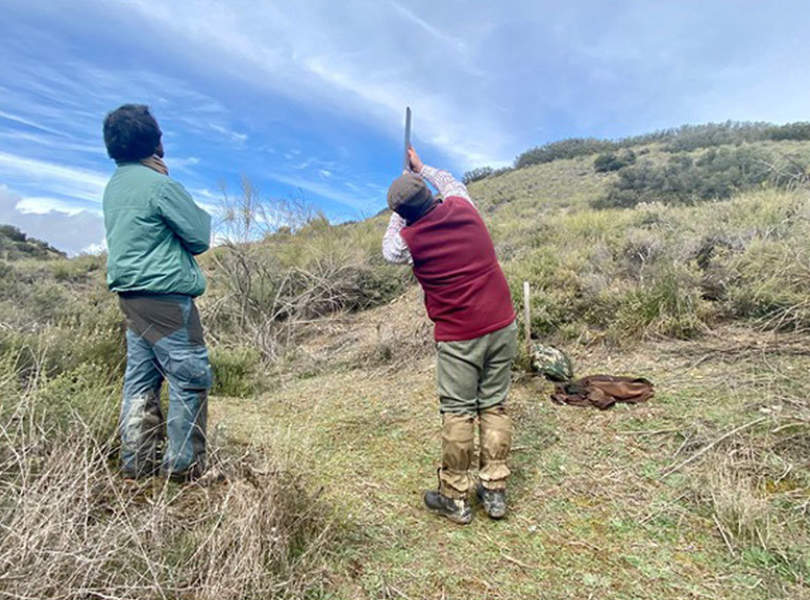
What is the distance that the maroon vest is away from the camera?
2652 mm

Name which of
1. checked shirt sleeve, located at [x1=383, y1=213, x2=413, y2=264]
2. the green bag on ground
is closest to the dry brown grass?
checked shirt sleeve, located at [x1=383, y1=213, x2=413, y2=264]

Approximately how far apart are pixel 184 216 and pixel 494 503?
2.24 metres

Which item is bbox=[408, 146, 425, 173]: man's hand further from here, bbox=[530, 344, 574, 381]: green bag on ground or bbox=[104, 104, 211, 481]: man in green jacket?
bbox=[530, 344, 574, 381]: green bag on ground

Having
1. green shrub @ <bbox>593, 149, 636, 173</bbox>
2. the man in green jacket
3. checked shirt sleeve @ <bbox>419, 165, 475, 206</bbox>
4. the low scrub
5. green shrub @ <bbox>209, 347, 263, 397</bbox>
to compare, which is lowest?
green shrub @ <bbox>209, 347, 263, 397</bbox>

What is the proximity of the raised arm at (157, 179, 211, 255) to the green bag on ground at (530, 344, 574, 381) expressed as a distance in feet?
10.7

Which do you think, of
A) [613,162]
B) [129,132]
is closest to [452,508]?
[129,132]

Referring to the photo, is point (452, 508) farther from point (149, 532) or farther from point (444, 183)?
point (444, 183)

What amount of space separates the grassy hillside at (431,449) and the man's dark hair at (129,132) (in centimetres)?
117

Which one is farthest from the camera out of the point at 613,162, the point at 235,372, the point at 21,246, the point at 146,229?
the point at 613,162

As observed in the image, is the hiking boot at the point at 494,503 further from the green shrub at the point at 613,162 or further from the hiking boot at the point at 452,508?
the green shrub at the point at 613,162

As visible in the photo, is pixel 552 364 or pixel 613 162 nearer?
pixel 552 364

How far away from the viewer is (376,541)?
248 cm

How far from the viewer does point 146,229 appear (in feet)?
8.52

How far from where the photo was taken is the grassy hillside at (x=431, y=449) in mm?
1909
